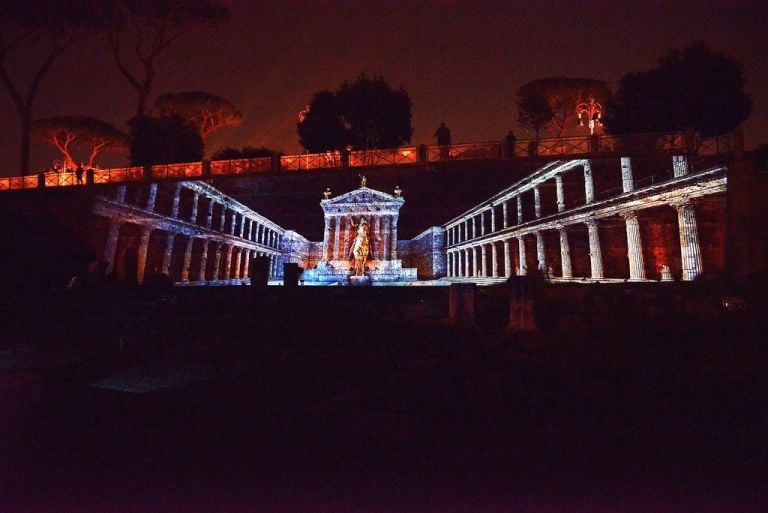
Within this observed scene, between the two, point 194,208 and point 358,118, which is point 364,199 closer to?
point 358,118

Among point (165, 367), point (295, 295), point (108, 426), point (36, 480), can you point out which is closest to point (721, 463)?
point (36, 480)

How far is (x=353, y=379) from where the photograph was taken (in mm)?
6812

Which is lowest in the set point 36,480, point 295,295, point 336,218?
point 36,480

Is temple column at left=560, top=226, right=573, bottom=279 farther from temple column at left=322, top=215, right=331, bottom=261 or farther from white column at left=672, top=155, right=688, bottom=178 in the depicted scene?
temple column at left=322, top=215, right=331, bottom=261

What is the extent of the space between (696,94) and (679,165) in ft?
34.3

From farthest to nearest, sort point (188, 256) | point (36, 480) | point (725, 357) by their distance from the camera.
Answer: point (188, 256) < point (725, 357) < point (36, 480)

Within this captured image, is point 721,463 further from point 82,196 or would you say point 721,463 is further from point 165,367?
point 82,196

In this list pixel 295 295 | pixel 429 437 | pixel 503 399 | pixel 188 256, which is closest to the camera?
pixel 429 437

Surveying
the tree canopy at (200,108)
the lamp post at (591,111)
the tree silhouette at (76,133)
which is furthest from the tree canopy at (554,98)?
the tree silhouette at (76,133)

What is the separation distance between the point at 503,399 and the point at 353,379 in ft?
8.94

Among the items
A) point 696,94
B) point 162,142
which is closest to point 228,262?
point 162,142

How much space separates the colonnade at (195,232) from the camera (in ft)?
68.1

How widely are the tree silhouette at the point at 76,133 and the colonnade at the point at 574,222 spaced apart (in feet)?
109

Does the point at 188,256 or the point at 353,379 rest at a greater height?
the point at 188,256
